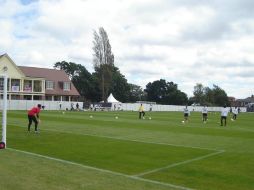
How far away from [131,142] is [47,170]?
824 centimetres

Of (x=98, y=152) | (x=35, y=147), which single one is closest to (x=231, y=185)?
(x=98, y=152)

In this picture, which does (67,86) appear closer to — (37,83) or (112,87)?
(37,83)

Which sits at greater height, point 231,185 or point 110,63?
point 110,63

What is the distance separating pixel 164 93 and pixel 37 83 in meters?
69.3

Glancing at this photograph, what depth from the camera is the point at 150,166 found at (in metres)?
12.4

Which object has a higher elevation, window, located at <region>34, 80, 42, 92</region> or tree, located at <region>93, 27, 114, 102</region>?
tree, located at <region>93, 27, 114, 102</region>

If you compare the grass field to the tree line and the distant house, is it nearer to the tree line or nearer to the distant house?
the distant house

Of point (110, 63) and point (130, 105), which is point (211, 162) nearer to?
point (130, 105)

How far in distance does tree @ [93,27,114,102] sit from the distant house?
841 centimetres

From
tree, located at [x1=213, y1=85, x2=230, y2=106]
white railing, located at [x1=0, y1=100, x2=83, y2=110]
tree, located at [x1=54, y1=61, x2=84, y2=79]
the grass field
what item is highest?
tree, located at [x1=54, y1=61, x2=84, y2=79]

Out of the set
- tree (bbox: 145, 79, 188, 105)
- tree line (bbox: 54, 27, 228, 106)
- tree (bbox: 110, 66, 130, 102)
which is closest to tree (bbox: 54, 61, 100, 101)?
tree line (bbox: 54, 27, 228, 106)

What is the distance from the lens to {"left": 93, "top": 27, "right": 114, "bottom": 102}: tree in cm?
10050

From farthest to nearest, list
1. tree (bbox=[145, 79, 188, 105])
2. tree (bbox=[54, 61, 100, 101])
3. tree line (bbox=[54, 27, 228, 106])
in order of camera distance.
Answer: tree (bbox=[145, 79, 188, 105])
tree (bbox=[54, 61, 100, 101])
tree line (bbox=[54, 27, 228, 106])

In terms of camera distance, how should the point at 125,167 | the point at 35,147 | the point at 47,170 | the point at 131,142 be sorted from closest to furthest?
the point at 47,170
the point at 125,167
the point at 35,147
the point at 131,142
